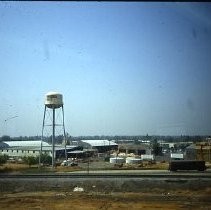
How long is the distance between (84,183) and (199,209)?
36.3 ft

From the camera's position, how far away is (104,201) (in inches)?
851

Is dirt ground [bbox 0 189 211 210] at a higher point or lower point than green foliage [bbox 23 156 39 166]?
lower

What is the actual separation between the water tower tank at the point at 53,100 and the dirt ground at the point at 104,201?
27556 millimetres

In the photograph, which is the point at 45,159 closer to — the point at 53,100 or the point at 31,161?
the point at 31,161

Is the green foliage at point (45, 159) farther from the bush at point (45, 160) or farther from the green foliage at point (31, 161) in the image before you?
the green foliage at point (31, 161)

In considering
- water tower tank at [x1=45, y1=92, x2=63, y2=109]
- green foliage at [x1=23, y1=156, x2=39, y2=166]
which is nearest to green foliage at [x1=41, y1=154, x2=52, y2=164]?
green foliage at [x1=23, y1=156, x2=39, y2=166]

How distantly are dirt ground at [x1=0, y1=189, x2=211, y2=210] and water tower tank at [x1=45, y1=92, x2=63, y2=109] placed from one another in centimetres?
2756

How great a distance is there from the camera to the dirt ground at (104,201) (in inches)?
781

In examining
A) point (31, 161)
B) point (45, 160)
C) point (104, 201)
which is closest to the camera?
point (104, 201)

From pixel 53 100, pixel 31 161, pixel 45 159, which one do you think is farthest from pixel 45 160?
pixel 53 100

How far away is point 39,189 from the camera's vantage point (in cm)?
2705

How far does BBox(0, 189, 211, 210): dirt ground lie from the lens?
1983 centimetres

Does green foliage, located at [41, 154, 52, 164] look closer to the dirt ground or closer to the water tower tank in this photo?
the water tower tank

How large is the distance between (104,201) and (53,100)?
32448 mm
